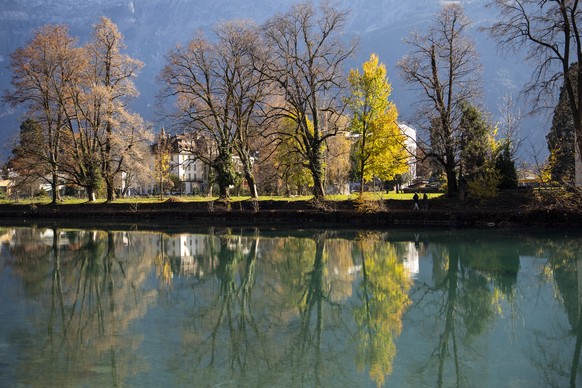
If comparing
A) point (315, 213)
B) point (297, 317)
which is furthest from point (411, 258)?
point (315, 213)

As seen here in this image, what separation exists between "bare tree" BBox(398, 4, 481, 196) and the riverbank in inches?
139

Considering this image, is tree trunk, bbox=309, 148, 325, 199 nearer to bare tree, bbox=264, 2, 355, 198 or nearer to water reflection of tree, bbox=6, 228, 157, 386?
bare tree, bbox=264, 2, 355, 198

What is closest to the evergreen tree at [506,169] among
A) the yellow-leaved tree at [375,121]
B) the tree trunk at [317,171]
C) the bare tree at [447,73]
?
the bare tree at [447,73]

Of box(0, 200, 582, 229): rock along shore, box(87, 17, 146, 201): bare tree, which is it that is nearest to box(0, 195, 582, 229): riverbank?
box(0, 200, 582, 229): rock along shore

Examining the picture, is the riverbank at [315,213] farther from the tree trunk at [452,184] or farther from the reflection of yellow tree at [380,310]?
the reflection of yellow tree at [380,310]

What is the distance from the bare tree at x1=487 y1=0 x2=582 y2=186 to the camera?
26234 mm

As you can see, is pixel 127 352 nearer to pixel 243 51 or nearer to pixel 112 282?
pixel 112 282

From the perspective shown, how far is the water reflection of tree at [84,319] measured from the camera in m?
→ 8.17

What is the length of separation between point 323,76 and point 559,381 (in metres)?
30.8

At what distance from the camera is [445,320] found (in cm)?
1138

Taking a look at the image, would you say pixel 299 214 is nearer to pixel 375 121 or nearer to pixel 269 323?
pixel 375 121

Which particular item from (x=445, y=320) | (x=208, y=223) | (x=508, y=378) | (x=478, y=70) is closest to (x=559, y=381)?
(x=508, y=378)

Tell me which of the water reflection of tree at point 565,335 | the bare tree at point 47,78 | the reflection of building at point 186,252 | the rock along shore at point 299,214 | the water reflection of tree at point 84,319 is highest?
the bare tree at point 47,78

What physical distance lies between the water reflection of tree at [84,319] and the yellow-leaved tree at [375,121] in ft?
69.4
